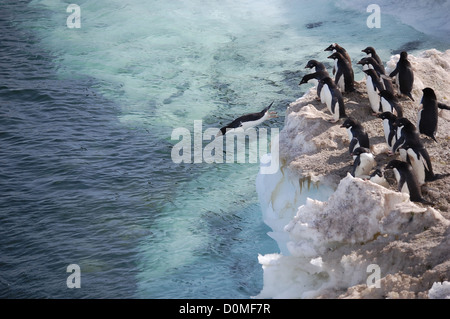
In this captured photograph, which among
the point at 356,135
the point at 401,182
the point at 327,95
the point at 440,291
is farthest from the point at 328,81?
the point at 440,291

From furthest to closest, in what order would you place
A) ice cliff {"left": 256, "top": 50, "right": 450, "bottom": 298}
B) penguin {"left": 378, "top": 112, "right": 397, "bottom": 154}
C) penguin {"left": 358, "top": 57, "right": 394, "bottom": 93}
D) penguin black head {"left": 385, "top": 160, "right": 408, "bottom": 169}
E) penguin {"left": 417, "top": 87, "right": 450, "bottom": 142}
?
1. penguin {"left": 358, "top": 57, "right": 394, "bottom": 93}
2. penguin {"left": 417, "top": 87, "right": 450, "bottom": 142}
3. penguin {"left": 378, "top": 112, "right": 397, "bottom": 154}
4. penguin black head {"left": 385, "top": 160, "right": 408, "bottom": 169}
5. ice cliff {"left": 256, "top": 50, "right": 450, "bottom": 298}

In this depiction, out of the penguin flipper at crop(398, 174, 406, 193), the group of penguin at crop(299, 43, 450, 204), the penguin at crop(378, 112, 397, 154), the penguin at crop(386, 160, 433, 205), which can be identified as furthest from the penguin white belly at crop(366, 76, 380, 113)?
the penguin flipper at crop(398, 174, 406, 193)

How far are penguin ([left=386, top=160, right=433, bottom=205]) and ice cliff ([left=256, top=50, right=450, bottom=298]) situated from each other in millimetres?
122

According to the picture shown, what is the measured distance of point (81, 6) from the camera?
1914 centimetres

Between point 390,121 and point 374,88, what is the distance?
107cm

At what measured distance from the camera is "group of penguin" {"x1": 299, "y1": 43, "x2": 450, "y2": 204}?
6.43 metres

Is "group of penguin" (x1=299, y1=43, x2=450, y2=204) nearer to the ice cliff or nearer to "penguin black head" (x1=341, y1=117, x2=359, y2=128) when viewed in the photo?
"penguin black head" (x1=341, y1=117, x2=359, y2=128)

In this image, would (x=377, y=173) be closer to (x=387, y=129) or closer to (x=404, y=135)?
(x=404, y=135)

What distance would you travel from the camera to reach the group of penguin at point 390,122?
6.43 metres

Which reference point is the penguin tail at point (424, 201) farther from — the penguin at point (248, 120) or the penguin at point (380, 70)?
the penguin at point (248, 120)
